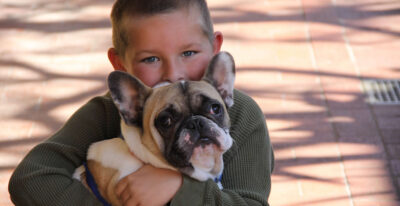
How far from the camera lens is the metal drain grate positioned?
4141 mm

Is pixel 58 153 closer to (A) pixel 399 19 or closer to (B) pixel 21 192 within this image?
(B) pixel 21 192

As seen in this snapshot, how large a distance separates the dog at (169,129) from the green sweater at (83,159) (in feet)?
0.21

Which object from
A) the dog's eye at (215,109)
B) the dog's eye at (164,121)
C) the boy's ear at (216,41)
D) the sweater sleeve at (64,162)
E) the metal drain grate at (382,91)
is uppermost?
the boy's ear at (216,41)

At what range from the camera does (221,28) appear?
5164 mm

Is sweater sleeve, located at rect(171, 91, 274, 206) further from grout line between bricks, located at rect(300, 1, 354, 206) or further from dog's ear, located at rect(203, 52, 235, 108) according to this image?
grout line between bricks, located at rect(300, 1, 354, 206)

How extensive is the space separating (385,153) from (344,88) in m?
0.77

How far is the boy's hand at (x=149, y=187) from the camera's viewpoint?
1.84 meters

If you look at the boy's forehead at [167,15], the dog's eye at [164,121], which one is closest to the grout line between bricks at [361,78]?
the boy's forehead at [167,15]

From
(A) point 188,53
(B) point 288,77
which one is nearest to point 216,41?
(A) point 188,53

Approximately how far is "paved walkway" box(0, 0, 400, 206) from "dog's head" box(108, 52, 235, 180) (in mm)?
1546

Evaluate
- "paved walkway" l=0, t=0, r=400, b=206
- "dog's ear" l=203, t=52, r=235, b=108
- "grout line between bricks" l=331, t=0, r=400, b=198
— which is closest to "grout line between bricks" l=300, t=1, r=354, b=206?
"paved walkway" l=0, t=0, r=400, b=206

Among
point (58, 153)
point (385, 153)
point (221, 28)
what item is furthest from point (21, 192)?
point (221, 28)

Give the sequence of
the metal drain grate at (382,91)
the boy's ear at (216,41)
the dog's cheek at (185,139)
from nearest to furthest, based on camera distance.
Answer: the dog's cheek at (185,139)
the boy's ear at (216,41)
the metal drain grate at (382,91)

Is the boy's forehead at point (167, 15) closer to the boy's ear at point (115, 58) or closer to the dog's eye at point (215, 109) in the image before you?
the boy's ear at point (115, 58)
